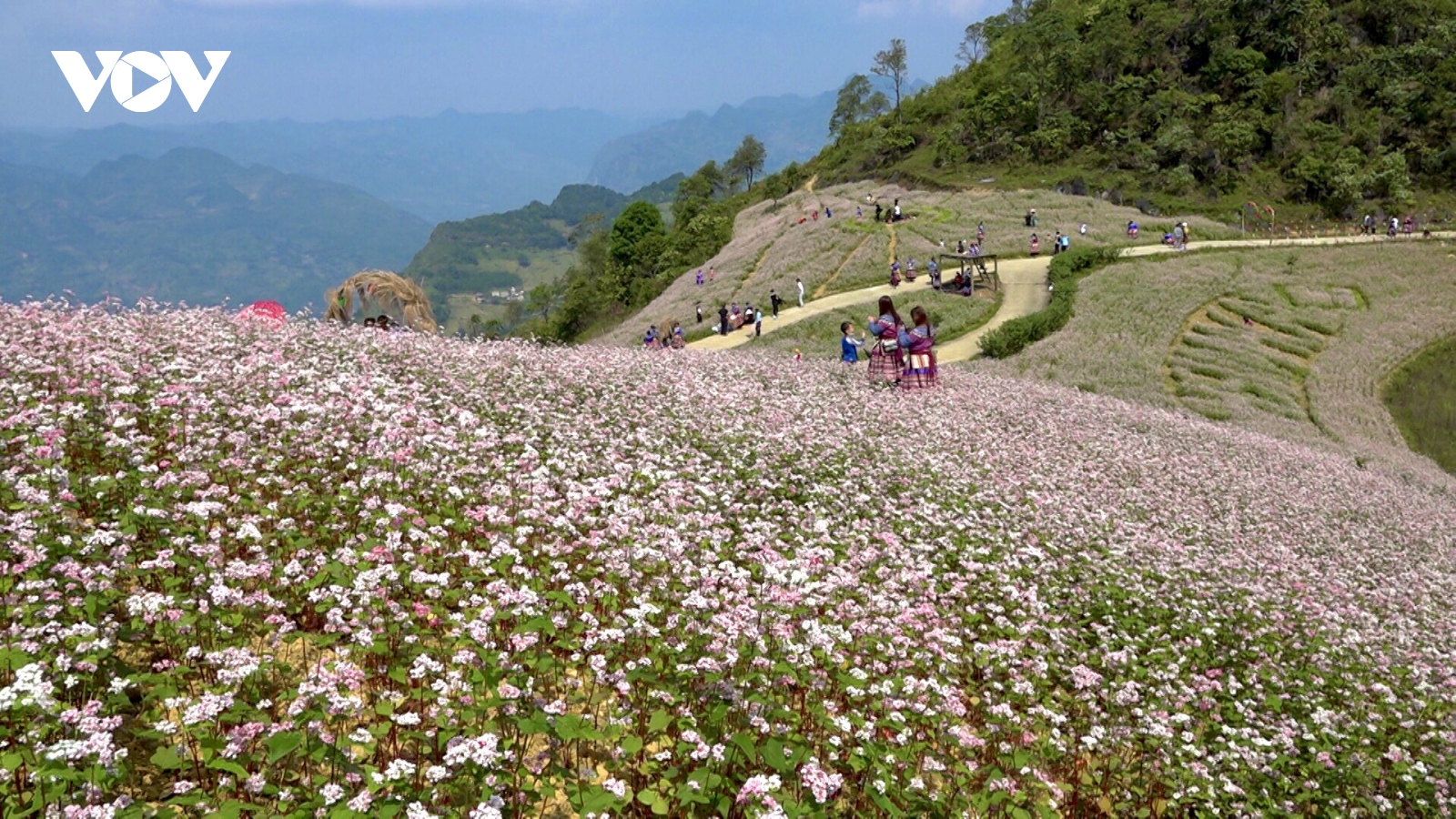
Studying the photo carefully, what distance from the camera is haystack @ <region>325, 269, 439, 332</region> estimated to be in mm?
17703

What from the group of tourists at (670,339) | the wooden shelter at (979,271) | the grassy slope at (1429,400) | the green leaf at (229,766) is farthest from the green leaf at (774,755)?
the wooden shelter at (979,271)

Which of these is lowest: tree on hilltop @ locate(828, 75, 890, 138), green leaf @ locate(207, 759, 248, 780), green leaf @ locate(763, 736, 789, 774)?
green leaf @ locate(763, 736, 789, 774)

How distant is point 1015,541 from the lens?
988cm

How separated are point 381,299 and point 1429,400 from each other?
1421 inches

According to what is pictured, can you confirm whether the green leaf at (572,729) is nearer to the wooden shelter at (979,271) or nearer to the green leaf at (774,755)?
the green leaf at (774,755)

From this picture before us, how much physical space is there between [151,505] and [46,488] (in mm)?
713

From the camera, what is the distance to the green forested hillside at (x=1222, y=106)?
60.7 m

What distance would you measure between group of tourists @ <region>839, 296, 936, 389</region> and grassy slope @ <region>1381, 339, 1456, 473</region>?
19572mm

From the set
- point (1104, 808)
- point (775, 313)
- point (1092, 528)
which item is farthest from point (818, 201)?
point (1104, 808)

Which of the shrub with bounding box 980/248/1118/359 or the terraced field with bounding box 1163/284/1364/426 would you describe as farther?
the shrub with bounding box 980/248/1118/359

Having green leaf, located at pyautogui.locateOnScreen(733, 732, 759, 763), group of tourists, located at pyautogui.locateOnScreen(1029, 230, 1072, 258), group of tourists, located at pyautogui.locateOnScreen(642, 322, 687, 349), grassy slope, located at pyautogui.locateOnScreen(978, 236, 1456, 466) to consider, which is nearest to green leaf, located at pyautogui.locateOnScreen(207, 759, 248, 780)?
green leaf, located at pyautogui.locateOnScreen(733, 732, 759, 763)

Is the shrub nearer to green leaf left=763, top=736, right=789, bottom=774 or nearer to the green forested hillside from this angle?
the green forested hillside

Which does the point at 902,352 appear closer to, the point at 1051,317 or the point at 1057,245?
the point at 1051,317

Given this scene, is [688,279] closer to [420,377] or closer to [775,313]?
[775,313]
